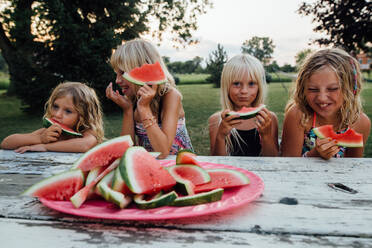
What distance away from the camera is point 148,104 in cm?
281

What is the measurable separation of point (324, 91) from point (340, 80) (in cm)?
21

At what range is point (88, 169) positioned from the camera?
144 cm

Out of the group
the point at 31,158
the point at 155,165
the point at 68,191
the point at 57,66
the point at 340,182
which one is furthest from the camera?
the point at 57,66

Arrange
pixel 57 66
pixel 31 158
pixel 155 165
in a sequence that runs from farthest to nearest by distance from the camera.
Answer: pixel 57 66
pixel 31 158
pixel 155 165

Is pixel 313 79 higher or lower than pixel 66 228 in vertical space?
higher

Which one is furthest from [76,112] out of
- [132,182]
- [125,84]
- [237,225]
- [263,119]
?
[237,225]

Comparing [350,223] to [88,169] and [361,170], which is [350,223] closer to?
[361,170]

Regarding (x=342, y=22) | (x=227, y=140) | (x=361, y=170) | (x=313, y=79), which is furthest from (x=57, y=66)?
(x=342, y=22)

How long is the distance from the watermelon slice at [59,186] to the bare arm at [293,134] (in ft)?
7.15

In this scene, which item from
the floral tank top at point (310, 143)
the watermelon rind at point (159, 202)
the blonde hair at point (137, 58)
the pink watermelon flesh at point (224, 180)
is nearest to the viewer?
the watermelon rind at point (159, 202)

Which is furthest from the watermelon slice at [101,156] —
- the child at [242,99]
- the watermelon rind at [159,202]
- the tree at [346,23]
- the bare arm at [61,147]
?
the tree at [346,23]

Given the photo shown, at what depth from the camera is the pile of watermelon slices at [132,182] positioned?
3.65 ft

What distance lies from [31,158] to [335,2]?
692 inches

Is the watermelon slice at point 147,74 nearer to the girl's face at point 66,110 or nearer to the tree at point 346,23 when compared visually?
the girl's face at point 66,110
